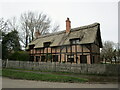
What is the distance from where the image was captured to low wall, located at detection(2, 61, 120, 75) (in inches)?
599

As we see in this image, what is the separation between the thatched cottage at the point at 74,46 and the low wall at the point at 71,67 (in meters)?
3.20

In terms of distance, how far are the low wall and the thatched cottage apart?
3.20 m

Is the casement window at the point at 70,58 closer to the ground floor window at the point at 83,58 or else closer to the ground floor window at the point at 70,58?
the ground floor window at the point at 70,58

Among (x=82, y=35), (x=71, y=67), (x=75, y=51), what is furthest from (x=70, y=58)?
(x=82, y=35)

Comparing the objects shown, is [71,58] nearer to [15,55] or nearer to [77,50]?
[77,50]

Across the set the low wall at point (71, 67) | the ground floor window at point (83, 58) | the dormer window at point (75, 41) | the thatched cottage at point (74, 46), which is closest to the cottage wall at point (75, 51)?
the thatched cottage at point (74, 46)

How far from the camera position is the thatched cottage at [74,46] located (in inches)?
762

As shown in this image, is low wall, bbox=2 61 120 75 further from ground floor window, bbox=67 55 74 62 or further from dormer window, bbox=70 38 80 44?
dormer window, bbox=70 38 80 44

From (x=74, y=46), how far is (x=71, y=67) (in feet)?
16.7

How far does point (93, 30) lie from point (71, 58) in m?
6.51

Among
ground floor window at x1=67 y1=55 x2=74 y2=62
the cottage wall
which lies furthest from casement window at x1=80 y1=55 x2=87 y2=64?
ground floor window at x1=67 y1=55 x2=74 y2=62

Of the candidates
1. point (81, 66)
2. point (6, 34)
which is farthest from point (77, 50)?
point (6, 34)

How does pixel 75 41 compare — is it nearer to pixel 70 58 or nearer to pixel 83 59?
pixel 70 58

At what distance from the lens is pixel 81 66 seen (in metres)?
16.2
